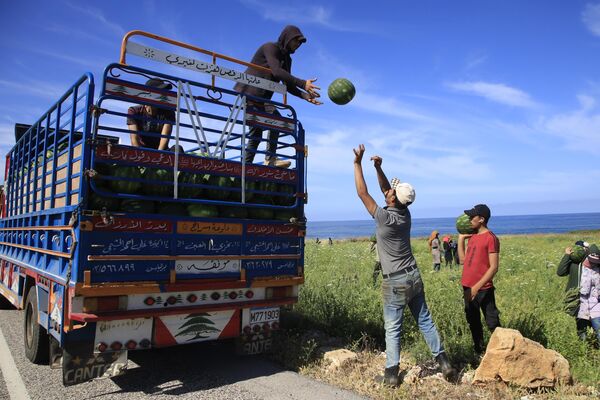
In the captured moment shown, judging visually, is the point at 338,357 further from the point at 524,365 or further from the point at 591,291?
the point at 591,291

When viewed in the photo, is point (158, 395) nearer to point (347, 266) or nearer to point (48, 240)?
point (48, 240)

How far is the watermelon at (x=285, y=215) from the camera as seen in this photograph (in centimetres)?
568

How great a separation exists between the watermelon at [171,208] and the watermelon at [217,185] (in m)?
0.34

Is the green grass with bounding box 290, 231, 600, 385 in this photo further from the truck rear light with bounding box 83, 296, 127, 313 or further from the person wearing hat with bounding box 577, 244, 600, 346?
the truck rear light with bounding box 83, 296, 127, 313

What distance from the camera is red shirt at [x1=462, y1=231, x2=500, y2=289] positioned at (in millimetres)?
5422

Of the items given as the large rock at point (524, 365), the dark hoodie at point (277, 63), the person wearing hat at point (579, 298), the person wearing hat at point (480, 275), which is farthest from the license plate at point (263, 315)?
the person wearing hat at point (579, 298)

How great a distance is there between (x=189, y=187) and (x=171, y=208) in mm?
298

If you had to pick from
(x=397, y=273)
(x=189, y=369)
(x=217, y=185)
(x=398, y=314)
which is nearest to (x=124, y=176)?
(x=217, y=185)

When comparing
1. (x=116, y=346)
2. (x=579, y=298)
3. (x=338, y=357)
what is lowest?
(x=338, y=357)

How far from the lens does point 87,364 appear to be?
172 inches

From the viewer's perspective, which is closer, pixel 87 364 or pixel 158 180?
pixel 87 364

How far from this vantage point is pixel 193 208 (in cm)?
500

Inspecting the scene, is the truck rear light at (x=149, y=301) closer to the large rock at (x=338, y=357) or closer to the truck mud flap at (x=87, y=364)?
the truck mud flap at (x=87, y=364)

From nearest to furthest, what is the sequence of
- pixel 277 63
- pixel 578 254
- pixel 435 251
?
pixel 277 63 < pixel 578 254 < pixel 435 251
